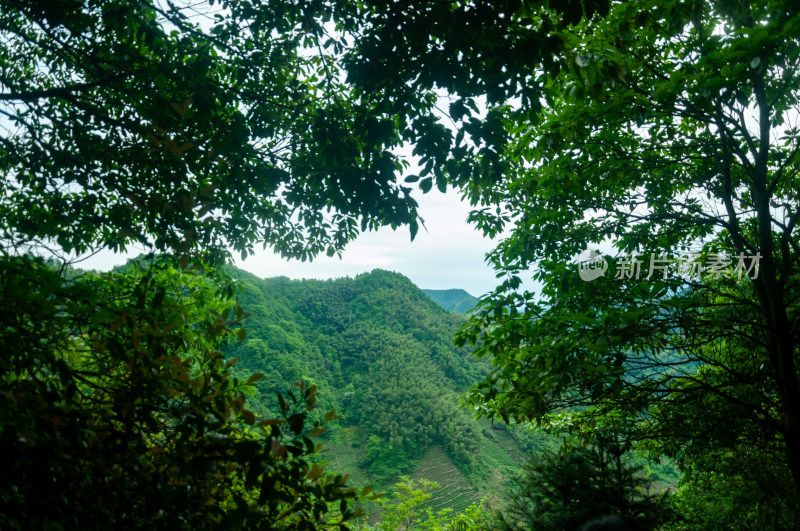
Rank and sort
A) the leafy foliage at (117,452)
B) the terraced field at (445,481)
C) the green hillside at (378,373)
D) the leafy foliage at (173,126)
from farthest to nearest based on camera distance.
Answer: the green hillside at (378,373) → the terraced field at (445,481) → the leafy foliage at (173,126) → the leafy foliage at (117,452)

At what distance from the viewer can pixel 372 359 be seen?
51406 millimetres

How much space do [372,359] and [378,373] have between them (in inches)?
89.7

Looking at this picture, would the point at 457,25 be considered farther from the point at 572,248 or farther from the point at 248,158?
the point at 572,248

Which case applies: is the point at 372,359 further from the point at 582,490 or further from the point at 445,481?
the point at 582,490

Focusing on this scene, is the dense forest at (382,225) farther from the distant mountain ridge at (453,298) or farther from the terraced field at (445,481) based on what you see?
the distant mountain ridge at (453,298)

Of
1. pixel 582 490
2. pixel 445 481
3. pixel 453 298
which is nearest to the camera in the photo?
pixel 582 490

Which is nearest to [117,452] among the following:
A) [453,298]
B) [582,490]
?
[582,490]

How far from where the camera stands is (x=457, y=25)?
2148mm

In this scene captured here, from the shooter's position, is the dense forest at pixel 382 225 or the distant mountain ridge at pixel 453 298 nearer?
the dense forest at pixel 382 225

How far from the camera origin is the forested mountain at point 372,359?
1655 inches

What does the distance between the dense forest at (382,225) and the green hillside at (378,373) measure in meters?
31.7

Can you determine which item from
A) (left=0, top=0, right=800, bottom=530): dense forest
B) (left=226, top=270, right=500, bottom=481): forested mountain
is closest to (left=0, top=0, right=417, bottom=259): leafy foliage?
(left=0, top=0, right=800, bottom=530): dense forest

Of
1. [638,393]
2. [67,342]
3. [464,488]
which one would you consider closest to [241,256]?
[67,342]

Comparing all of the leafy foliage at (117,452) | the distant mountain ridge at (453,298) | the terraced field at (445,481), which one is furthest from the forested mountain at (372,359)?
the leafy foliage at (117,452)
